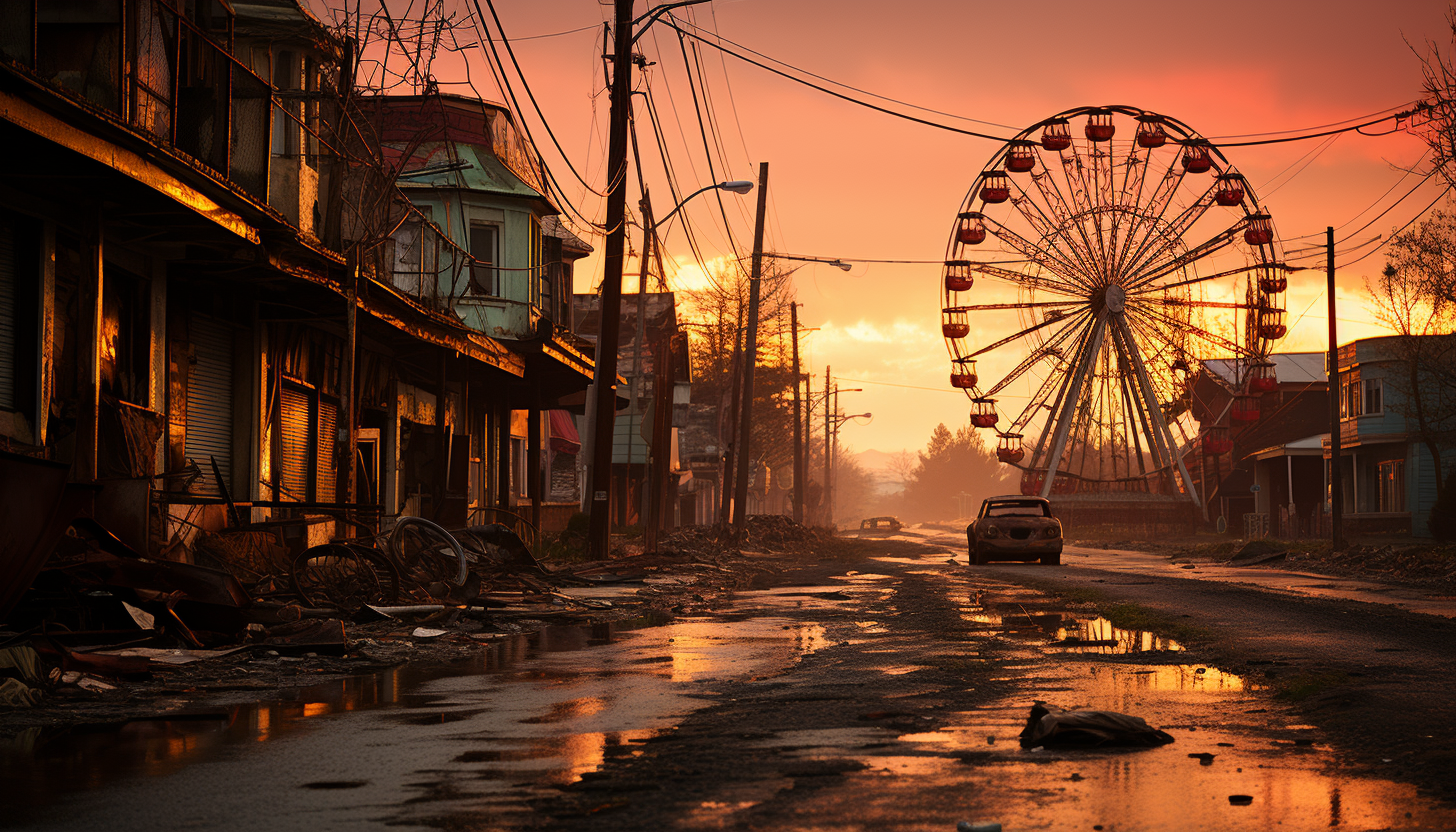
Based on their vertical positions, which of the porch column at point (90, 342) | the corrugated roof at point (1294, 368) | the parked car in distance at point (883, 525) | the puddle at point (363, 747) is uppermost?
the corrugated roof at point (1294, 368)

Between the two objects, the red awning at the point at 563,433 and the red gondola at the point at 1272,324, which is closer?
the red awning at the point at 563,433

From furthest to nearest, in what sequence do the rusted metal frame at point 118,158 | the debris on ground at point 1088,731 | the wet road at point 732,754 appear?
1. the rusted metal frame at point 118,158
2. the debris on ground at point 1088,731
3. the wet road at point 732,754

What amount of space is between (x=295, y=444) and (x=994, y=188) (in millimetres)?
39185

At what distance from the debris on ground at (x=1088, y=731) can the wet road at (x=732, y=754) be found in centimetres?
14

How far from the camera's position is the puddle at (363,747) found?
5.15 m

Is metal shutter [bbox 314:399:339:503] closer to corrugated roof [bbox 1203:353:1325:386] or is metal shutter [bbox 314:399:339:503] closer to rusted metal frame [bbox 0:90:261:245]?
rusted metal frame [bbox 0:90:261:245]

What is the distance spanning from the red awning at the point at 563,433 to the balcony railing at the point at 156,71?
27645mm

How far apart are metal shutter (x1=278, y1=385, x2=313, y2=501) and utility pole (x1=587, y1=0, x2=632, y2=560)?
521 centimetres

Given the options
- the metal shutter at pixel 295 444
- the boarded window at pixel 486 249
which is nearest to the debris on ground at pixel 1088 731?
the metal shutter at pixel 295 444

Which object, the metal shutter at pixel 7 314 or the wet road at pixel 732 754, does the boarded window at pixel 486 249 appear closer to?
the metal shutter at pixel 7 314

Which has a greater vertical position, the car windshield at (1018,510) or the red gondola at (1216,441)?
the red gondola at (1216,441)

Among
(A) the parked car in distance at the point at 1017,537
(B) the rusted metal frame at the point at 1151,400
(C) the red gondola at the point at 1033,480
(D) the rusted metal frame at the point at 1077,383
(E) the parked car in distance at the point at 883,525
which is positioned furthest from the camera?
(E) the parked car in distance at the point at 883,525

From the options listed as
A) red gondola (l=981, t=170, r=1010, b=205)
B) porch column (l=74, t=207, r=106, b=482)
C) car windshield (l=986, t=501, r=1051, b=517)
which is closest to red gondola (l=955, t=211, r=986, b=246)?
red gondola (l=981, t=170, r=1010, b=205)

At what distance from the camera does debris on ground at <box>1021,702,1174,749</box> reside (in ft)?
20.8
